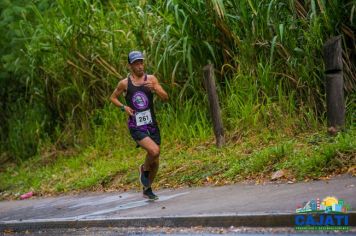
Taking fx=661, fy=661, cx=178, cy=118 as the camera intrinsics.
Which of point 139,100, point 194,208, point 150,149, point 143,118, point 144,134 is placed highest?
point 139,100

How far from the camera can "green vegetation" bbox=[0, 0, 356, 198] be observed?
34.1 feet

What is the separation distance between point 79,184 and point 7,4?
711 centimetres

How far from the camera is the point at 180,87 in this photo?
1336 cm

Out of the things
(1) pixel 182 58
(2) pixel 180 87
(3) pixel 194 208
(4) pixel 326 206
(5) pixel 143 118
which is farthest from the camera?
(2) pixel 180 87

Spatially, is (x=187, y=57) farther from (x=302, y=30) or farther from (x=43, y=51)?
(x=43, y=51)

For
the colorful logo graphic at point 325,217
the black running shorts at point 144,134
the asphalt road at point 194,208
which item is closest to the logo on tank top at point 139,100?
the black running shorts at point 144,134

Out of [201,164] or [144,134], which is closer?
[144,134]

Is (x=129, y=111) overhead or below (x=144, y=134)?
overhead

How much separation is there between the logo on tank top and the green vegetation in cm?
170

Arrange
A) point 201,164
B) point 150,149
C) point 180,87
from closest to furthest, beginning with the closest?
point 150,149 → point 201,164 → point 180,87

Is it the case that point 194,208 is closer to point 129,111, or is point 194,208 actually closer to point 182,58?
point 129,111

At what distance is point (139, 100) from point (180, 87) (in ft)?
15.3

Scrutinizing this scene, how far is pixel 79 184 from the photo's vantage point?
12305mm

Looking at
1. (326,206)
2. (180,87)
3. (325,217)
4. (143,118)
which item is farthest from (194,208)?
(180,87)
